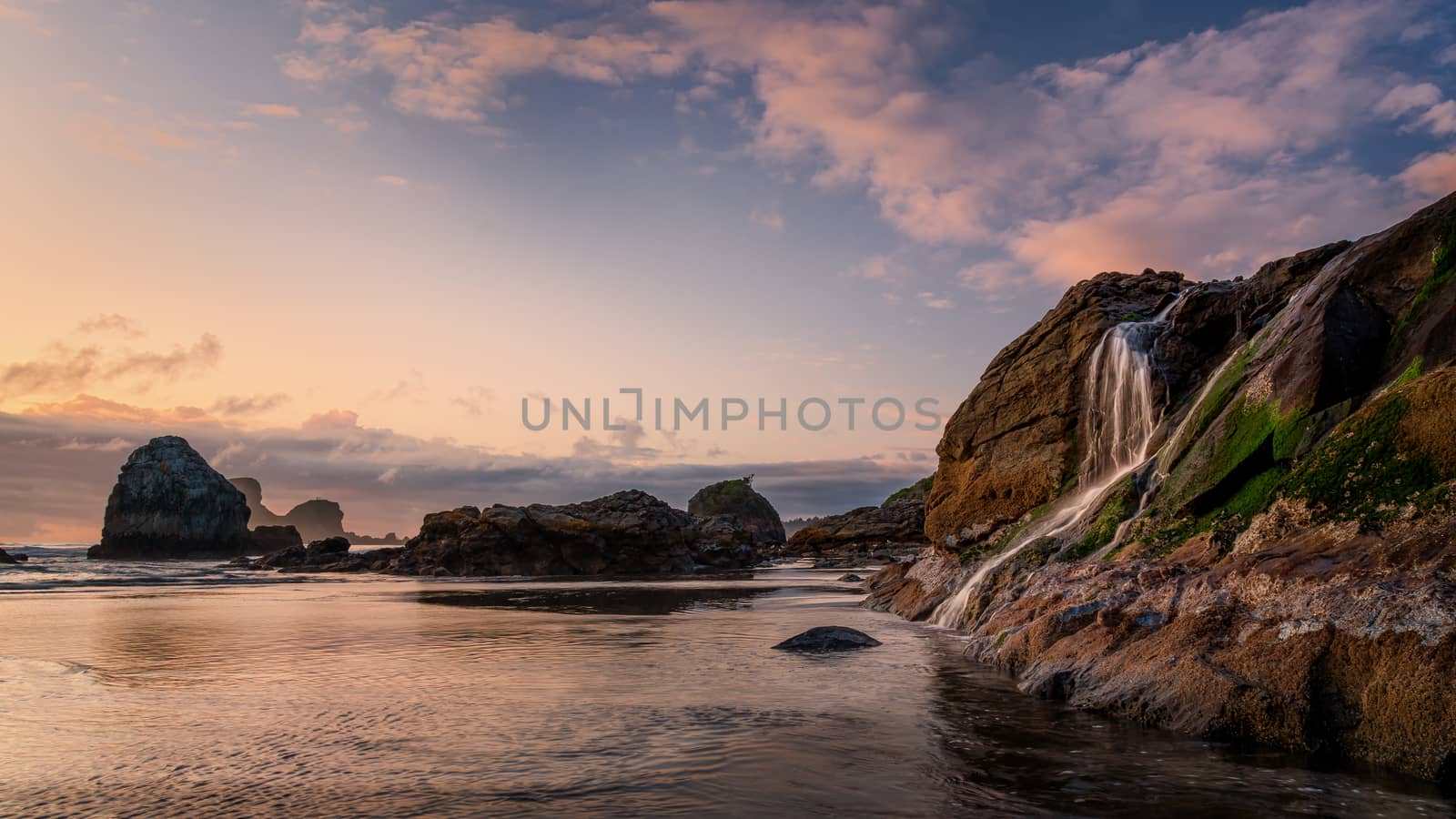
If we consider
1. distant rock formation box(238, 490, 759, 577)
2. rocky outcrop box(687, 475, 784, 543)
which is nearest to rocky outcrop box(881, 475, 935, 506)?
rocky outcrop box(687, 475, 784, 543)

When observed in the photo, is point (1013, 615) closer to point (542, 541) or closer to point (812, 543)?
point (542, 541)

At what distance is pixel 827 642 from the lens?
55.3 ft

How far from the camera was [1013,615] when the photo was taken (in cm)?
A: 1561

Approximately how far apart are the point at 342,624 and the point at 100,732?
14.1m

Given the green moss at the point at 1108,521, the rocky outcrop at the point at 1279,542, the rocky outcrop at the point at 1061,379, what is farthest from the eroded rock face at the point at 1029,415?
the green moss at the point at 1108,521

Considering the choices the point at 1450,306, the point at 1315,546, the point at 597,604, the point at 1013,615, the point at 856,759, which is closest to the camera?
the point at 856,759

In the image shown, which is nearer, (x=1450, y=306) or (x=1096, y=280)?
(x=1450, y=306)

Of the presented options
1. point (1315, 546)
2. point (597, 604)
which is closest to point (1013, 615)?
point (1315, 546)

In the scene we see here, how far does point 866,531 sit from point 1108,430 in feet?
254

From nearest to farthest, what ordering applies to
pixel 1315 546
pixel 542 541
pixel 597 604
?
pixel 1315 546, pixel 597 604, pixel 542 541

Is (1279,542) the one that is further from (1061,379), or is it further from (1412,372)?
(1061,379)

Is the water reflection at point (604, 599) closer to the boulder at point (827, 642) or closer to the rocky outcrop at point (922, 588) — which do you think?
the rocky outcrop at point (922, 588)

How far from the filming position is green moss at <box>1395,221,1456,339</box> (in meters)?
13.1

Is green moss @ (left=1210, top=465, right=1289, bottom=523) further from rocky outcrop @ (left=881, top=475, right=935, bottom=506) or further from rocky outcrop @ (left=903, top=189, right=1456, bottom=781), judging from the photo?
rocky outcrop @ (left=881, top=475, right=935, bottom=506)
